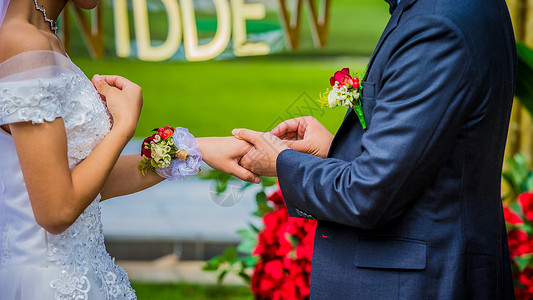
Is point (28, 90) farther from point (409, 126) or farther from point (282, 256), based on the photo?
point (282, 256)

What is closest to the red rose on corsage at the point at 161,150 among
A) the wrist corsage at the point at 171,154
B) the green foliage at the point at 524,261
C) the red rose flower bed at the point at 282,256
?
the wrist corsage at the point at 171,154

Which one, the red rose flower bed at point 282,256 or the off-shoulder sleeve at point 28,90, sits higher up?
the off-shoulder sleeve at point 28,90

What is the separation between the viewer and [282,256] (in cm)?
278

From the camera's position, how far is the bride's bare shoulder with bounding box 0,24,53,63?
1.53 metres

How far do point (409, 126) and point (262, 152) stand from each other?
21.4 inches

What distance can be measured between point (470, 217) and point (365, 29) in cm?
880

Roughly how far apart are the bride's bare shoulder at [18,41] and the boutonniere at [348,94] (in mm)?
793

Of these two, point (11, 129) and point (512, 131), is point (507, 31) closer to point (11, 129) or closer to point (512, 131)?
point (11, 129)

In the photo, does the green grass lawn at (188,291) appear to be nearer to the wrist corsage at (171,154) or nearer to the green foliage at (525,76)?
the green foliage at (525,76)

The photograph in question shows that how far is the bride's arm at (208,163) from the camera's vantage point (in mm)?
1984

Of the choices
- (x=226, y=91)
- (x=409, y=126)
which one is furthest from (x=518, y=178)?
(x=226, y=91)

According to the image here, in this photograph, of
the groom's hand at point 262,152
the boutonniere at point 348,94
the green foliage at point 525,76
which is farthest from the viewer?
the green foliage at point 525,76

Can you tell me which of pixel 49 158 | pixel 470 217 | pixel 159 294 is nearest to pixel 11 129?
→ pixel 49 158

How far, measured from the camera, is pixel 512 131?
13.2 feet
